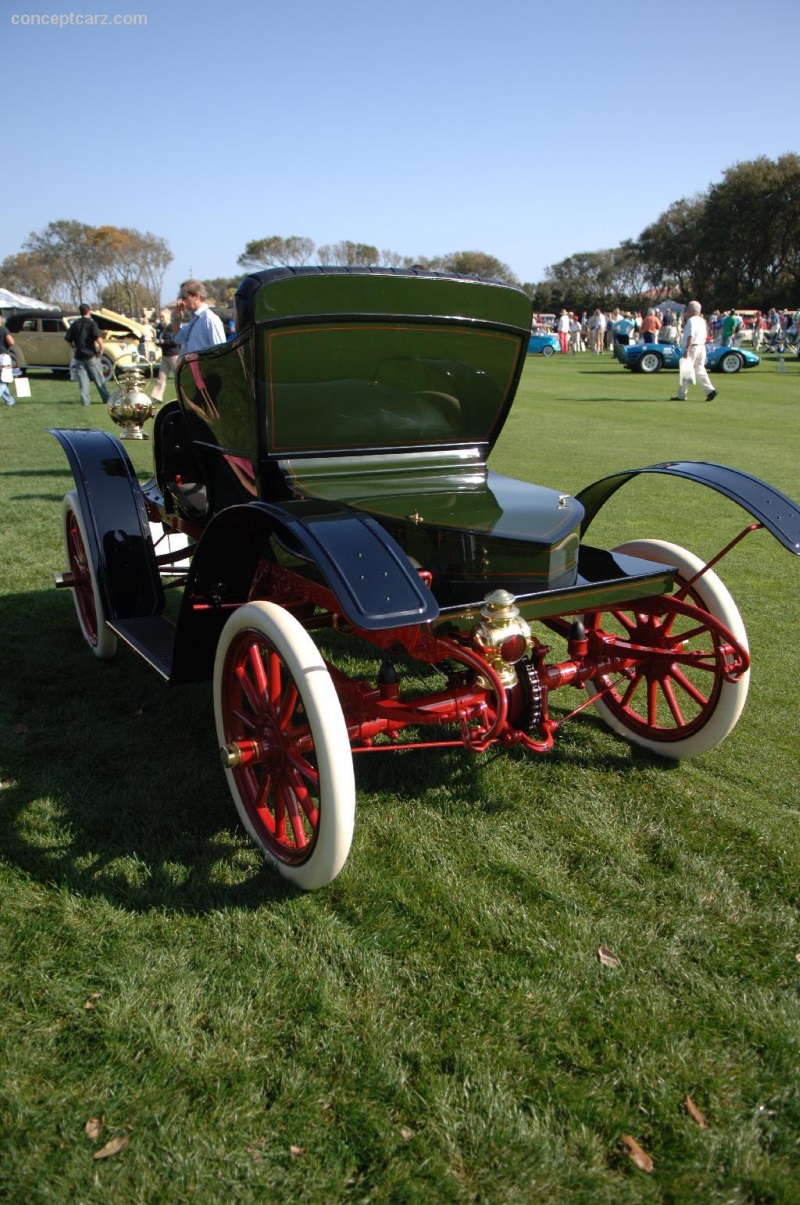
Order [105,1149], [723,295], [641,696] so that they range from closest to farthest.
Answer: [105,1149]
[641,696]
[723,295]

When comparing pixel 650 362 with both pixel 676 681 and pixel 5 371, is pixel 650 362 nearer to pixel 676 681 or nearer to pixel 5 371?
pixel 5 371

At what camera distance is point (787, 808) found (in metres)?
3.23

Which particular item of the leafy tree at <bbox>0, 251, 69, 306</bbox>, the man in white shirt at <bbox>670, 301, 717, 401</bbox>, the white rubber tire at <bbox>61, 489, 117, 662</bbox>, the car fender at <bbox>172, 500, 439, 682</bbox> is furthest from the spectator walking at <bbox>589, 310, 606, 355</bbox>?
the leafy tree at <bbox>0, 251, 69, 306</bbox>

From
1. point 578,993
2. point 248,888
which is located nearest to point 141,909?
point 248,888

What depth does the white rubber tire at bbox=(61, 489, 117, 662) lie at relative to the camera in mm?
4324

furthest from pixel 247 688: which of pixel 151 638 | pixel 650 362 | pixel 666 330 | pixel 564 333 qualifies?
pixel 564 333

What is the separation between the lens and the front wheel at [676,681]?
3240 millimetres

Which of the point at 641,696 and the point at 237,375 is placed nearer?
the point at 237,375

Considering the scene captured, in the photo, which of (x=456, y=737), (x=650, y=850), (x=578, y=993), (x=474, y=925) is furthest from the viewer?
(x=456, y=737)

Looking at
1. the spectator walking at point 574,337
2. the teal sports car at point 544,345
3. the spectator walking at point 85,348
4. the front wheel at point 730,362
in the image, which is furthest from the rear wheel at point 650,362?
the spectator walking at point 85,348

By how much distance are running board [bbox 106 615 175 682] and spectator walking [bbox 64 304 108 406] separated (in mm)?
12366

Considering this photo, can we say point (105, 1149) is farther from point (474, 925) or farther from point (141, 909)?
point (474, 925)

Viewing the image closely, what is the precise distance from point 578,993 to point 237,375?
2442 mm

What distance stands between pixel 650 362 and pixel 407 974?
26.1 meters
